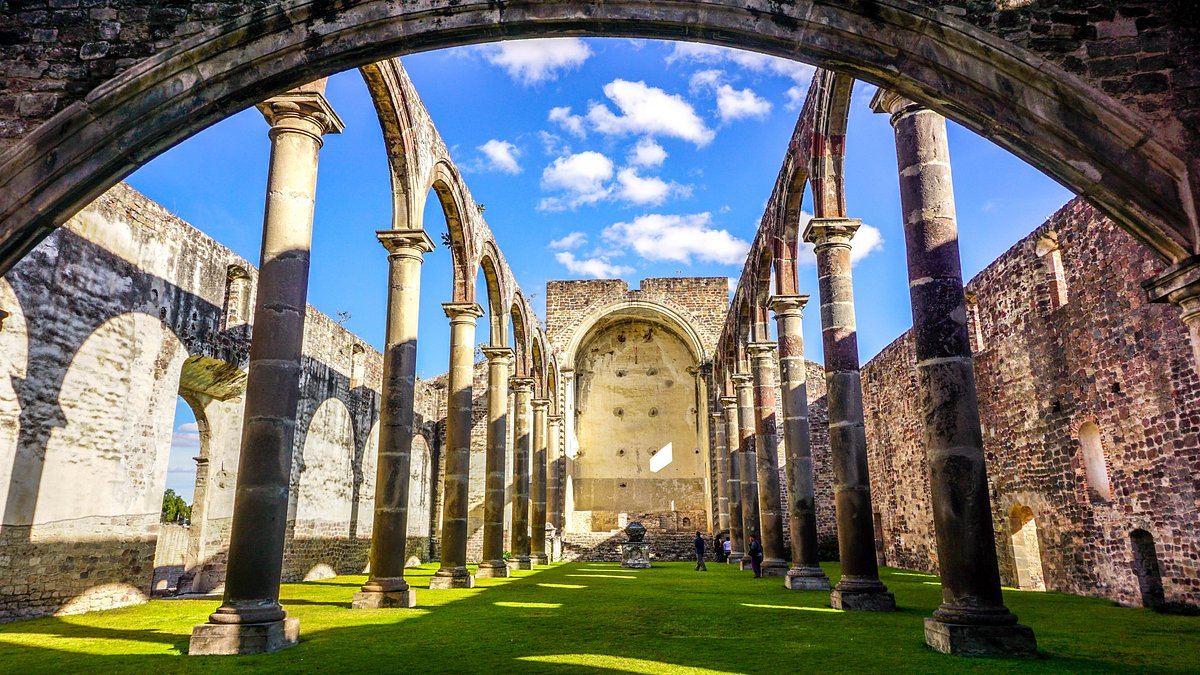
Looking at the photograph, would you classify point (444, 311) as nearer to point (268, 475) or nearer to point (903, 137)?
point (268, 475)

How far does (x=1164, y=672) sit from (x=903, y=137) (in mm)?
4813

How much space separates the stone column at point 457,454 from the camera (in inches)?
515

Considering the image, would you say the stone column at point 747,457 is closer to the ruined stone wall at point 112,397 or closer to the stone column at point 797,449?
the stone column at point 797,449

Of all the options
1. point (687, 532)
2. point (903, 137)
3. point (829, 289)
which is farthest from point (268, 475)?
point (687, 532)

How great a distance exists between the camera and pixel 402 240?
426 inches

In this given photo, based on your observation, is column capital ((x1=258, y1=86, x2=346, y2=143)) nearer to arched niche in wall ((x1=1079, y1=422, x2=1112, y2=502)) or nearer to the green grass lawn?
the green grass lawn

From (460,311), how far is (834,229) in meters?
6.88

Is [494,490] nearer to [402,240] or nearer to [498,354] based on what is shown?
[498,354]

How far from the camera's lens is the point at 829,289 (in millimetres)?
10547

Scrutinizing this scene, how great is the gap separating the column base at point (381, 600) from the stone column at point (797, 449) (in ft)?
20.6

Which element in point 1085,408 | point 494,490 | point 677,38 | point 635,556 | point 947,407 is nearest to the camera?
point 677,38

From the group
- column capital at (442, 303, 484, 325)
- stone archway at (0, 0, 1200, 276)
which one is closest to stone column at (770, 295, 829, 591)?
column capital at (442, 303, 484, 325)

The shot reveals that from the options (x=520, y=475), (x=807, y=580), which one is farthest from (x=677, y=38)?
(x=520, y=475)

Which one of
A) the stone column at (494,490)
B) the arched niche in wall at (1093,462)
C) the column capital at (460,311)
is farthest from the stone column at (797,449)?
the stone column at (494,490)
